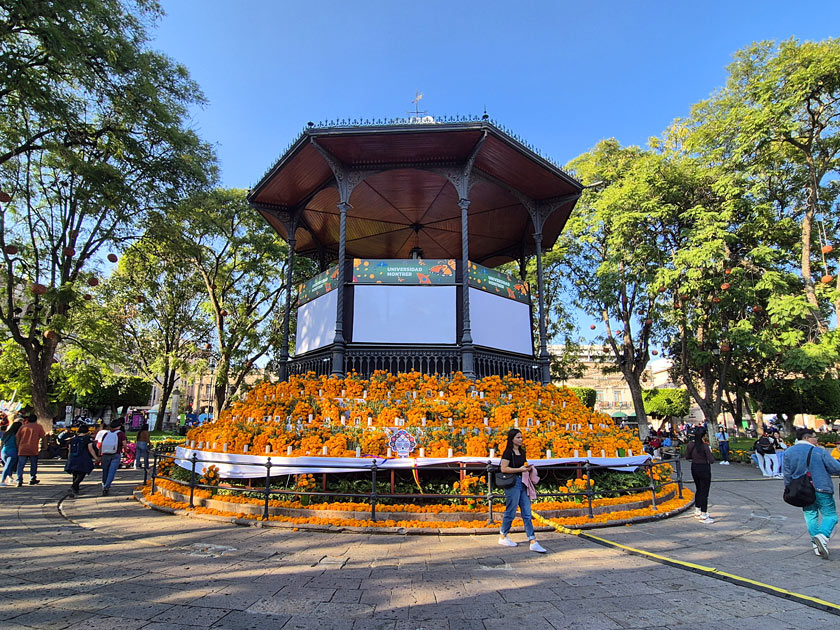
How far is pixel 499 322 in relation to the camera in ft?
51.9

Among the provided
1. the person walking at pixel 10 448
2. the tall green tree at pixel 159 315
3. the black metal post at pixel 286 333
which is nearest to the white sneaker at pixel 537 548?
the black metal post at pixel 286 333

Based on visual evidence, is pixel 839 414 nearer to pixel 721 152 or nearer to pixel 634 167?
pixel 721 152

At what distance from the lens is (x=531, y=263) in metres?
29.2

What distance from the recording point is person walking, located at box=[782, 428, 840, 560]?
5.85m

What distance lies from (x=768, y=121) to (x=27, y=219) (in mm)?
31981

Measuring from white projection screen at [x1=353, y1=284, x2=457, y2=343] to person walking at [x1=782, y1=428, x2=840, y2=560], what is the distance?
9.40 metres

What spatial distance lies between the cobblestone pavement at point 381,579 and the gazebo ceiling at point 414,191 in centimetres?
1140

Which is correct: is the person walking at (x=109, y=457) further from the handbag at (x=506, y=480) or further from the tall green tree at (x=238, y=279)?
the tall green tree at (x=238, y=279)

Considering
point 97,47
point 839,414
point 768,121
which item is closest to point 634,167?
point 768,121

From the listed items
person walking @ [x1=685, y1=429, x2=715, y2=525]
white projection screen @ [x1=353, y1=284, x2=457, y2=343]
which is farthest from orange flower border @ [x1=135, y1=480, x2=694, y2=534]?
white projection screen @ [x1=353, y1=284, x2=457, y2=343]

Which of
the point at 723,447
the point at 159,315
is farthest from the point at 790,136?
the point at 159,315

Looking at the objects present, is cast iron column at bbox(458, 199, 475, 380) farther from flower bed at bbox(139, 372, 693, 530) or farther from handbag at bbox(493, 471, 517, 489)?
handbag at bbox(493, 471, 517, 489)

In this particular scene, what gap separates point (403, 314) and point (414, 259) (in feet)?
7.35

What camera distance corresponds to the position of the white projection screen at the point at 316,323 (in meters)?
15.4
